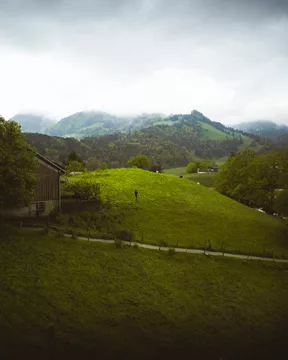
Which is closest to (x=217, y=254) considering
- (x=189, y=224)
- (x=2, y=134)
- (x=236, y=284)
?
(x=236, y=284)

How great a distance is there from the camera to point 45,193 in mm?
48344

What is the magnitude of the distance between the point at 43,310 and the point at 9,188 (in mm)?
17638

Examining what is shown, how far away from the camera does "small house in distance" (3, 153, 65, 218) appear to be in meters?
46.5

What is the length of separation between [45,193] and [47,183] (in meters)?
1.56

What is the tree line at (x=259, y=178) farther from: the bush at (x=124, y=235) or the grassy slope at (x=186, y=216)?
the bush at (x=124, y=235)

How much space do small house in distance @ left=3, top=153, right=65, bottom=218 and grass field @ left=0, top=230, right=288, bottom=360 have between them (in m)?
7.98

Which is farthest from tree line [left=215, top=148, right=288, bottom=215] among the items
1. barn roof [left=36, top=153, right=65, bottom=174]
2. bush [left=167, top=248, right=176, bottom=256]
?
barn roof [left=36, top=153, right=65, bottom=174]

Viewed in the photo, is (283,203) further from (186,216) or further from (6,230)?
(6,230)

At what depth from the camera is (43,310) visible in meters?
24.8

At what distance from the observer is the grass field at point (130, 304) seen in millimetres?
22766

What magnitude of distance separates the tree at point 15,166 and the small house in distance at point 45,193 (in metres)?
6.10

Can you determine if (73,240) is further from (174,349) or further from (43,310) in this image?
(174,349)

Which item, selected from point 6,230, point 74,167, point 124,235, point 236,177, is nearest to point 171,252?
point 124,235

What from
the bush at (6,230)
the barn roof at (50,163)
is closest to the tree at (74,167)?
the barn roof at (50,163)
